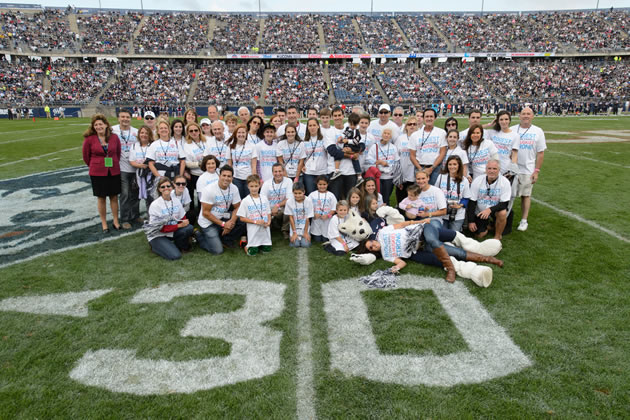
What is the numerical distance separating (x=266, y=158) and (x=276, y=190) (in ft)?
2.06

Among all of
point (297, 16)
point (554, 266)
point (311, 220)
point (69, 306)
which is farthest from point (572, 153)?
point (297, 16)

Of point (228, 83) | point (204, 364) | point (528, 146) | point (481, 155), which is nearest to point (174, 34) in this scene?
point (228, 83)

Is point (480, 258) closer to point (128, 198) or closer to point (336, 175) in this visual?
point (336, 175)

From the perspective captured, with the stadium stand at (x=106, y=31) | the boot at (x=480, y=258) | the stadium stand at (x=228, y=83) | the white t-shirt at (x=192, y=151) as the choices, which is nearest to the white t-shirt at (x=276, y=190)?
the white t-shirt at (x=192, y=151)

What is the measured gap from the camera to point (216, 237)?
5934mm

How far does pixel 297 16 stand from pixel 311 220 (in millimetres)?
57561

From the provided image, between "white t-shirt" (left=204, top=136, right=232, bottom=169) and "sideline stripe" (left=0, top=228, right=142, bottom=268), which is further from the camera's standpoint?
"white t-shirt" (left=204, top=136, right=232, bottom=169)

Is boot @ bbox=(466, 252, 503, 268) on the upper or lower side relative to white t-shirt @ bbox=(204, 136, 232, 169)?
lower

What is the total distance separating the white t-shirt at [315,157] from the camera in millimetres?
6344

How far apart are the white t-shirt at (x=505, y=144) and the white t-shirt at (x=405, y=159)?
1.40m

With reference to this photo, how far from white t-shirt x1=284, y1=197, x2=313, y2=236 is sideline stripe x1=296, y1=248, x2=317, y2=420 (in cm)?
119

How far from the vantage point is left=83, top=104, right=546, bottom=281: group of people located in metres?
5.74

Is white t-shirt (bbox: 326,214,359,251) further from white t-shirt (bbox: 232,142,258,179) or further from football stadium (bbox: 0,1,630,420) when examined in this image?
white t-shirt (bbox: 232,142,258,179)

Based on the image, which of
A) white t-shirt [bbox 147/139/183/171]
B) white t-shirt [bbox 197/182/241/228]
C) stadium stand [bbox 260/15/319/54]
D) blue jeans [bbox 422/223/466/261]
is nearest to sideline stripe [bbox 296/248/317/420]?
blue jeans [bbox 422/223/466/261]
